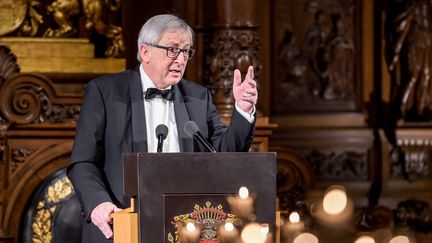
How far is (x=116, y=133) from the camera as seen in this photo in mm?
3719

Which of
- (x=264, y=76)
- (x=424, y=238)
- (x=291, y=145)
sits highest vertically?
(x=264, y=76)

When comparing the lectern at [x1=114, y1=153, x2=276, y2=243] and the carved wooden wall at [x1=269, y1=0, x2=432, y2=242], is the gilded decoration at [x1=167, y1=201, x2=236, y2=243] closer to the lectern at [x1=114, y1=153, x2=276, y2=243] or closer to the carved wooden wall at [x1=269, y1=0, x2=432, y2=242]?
the lectern at [x1=114, y1=153, x2=276, y2=243]

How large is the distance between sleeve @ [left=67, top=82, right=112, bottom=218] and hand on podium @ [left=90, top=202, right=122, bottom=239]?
0.07 m

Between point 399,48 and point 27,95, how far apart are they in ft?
8.35

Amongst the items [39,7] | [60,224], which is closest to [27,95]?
[60,224]

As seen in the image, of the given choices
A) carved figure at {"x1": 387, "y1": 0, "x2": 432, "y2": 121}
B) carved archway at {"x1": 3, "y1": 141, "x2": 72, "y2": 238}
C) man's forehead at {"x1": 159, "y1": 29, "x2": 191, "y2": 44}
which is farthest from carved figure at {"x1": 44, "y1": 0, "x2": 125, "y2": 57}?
man's forehead at {"x1": 159, "y1": 29, "x2": 191, "y2": 44}

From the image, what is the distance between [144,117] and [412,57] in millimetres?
3609

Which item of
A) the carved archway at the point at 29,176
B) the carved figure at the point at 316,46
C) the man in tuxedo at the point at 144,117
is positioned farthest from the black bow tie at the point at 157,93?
the carved figure at the point at 316,46

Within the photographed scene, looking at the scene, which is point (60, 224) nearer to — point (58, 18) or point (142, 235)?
point (58, 18)

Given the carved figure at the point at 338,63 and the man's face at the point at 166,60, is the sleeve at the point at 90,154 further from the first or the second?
the carved figure at the point at 338,63

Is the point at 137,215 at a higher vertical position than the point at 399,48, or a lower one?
lower

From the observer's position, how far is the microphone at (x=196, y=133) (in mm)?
3475

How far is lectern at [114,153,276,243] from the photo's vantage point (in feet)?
10.6

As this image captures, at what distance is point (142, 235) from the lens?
321 cm
